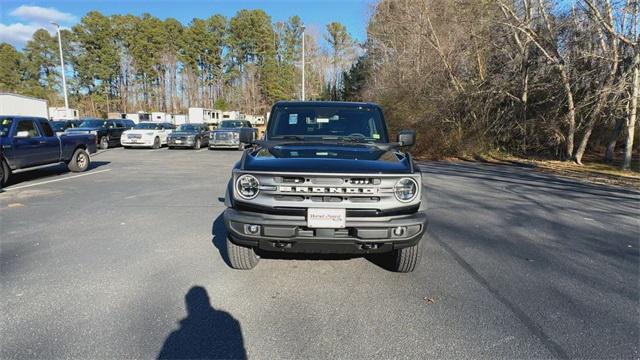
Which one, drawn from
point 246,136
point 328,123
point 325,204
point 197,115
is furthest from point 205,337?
point 197,115

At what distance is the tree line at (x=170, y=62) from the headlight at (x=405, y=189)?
185ft

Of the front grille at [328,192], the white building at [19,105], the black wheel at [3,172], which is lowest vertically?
the black wheel at [3,172]

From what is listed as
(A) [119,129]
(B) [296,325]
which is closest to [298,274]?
(B) [296,325]

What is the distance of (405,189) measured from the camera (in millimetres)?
3242

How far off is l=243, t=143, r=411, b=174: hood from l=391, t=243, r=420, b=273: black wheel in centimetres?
87

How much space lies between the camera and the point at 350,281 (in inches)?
142

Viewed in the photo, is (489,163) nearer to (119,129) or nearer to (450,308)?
(450,308)

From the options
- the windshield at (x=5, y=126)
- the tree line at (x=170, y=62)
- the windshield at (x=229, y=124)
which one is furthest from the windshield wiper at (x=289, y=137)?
the tree line at (x=170, y=62)

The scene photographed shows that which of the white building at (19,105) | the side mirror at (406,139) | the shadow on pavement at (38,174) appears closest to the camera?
the side mirror at (406,139)

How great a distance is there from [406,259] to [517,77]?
17356mm

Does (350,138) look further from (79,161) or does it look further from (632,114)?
(632,114)

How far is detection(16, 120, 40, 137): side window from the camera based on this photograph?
9.16 metres

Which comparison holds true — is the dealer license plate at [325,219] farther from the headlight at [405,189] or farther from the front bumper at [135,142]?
the front bumper at [135,142]

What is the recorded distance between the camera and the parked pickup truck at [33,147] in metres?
8.65
